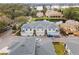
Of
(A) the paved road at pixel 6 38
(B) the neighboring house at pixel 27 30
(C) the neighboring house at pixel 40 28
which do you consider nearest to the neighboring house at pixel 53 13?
(C) the neighboring house at pixel 40 28

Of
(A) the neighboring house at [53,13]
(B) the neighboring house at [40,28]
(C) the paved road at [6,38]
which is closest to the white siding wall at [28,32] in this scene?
(B) the neighboring house at [40,28]

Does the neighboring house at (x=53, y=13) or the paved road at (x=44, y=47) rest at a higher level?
the neighboring house at (x=53, y=13)

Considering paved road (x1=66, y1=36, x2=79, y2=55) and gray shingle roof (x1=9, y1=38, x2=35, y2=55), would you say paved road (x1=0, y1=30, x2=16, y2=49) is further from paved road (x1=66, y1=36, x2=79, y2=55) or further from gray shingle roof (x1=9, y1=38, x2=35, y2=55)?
paved road (x1=66, y1=36, x2=79, y2=55)

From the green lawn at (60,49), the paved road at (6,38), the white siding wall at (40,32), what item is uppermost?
the white siding wall at (40,32)

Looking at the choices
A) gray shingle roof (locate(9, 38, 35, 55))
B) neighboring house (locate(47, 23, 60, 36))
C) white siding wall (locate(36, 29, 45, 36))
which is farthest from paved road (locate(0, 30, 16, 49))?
neighboring house (locate(47, 23, 60, 36))

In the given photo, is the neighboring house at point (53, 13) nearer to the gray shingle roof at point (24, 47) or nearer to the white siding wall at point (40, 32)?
the white siding wall at point (40, 32)

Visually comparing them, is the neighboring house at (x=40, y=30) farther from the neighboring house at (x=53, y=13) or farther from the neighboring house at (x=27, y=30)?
the neighboring house at (x=53, y=13)

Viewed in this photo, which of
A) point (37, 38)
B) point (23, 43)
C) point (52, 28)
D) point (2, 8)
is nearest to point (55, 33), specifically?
point (52, 28)

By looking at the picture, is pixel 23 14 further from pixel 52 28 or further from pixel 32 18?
pixel 52 28
